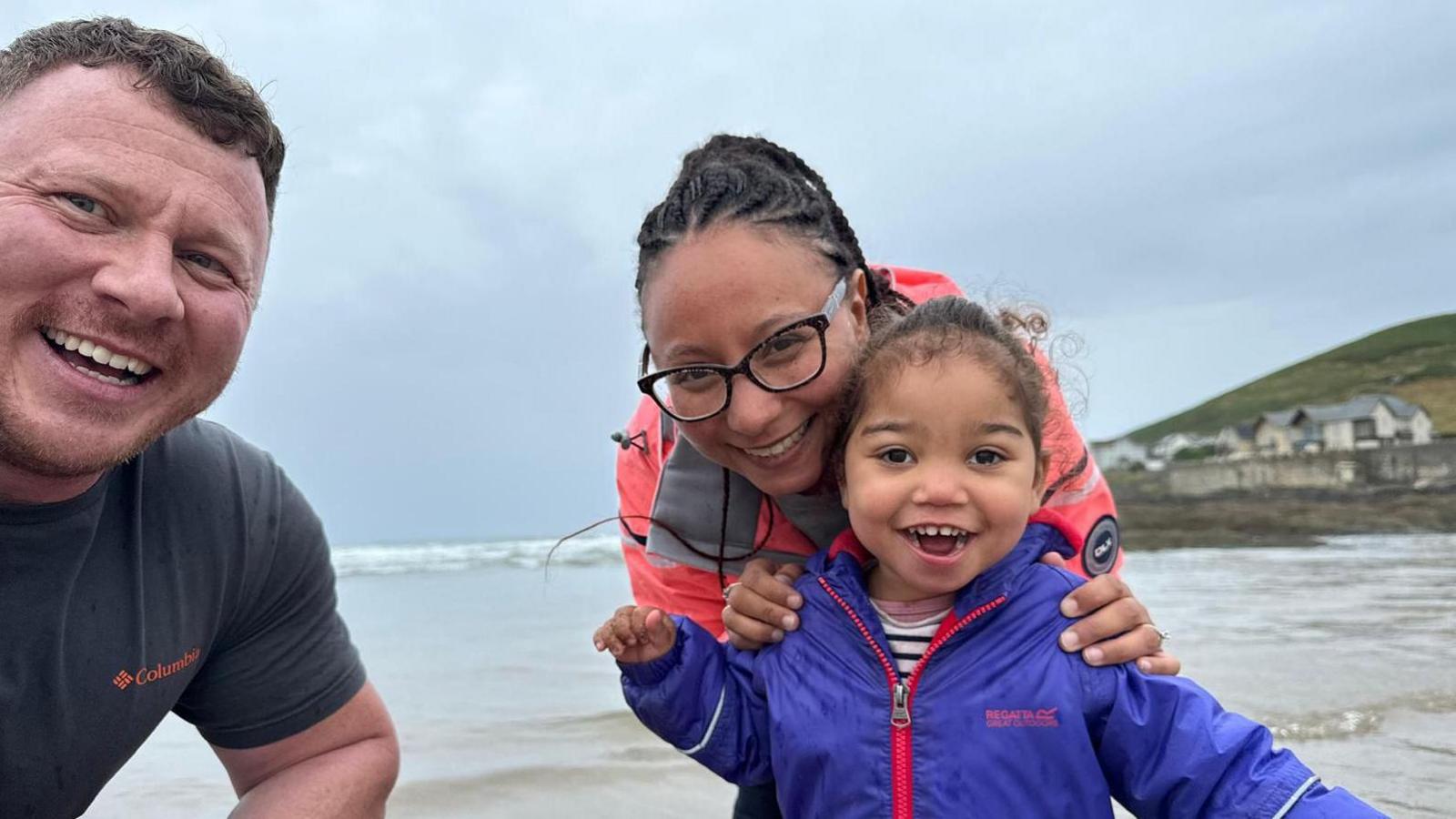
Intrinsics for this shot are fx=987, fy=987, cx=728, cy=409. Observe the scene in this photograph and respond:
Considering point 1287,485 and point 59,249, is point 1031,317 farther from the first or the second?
point 1287,485

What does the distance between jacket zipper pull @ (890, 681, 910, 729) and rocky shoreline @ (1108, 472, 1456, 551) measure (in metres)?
23.7

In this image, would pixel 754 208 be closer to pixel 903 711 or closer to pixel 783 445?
pixel 783 445

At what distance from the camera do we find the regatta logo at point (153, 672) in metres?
2.22

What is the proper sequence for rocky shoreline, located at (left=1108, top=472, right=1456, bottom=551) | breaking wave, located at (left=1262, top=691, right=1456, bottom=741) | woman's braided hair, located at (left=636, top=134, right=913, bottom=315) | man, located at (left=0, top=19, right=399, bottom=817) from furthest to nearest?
rocky shoreline, located at (left=1108, top=472, right=1456, bottom=551) → breaking wave, located at (left=1262, top=691, right=1456, bottom=741) → woman's braided hair, located at (left=636, top=134, right=913, bottom=315) → man, located at (left=0, top=19, right=399, bottom=817)

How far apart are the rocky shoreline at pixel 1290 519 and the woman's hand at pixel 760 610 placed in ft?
77.2

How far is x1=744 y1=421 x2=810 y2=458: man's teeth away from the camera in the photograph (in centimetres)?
245

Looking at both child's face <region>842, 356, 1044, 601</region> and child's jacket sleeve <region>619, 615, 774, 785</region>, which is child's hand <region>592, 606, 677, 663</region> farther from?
child's face <region>842, 356, 1044, 601</region>

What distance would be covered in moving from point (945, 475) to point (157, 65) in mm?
1990

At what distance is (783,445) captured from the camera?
2455mm

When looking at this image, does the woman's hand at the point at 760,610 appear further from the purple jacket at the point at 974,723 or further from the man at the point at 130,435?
the man at the point at 130,435

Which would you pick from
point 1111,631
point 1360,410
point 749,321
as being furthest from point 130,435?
point 1360,410

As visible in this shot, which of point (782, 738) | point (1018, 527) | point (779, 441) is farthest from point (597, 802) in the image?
point (1018, 527)

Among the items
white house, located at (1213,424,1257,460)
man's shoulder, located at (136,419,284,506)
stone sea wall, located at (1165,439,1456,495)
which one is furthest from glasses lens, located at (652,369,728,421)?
white house, located at (1213,424,1257,460)

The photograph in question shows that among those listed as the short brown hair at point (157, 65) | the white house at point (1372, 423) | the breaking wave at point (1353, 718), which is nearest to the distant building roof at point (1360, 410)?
the white house at point (1372, 423)
